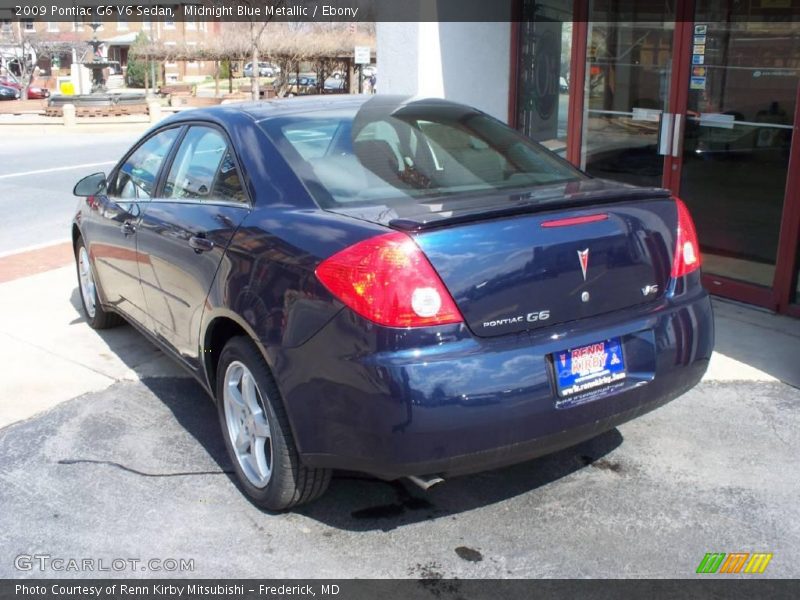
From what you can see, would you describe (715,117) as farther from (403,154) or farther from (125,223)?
(125,223)

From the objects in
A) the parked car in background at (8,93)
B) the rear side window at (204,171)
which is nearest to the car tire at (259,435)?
the rear side window at (204,171)

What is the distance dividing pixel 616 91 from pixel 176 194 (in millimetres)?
4609

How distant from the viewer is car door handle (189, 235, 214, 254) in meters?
3.71

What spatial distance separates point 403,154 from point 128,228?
1830 millimetres

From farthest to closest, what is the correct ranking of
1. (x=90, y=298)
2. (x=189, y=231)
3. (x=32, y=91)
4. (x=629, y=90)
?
1. (x=32, y=91)
2. (x=629, y=90)
3. (x=90, y=298)
4. (x=189, y=231)

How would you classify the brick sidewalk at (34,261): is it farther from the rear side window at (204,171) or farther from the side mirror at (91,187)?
the rear side window at (204,171)

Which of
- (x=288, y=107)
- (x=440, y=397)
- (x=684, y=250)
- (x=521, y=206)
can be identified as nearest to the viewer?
(x=440, y=397)

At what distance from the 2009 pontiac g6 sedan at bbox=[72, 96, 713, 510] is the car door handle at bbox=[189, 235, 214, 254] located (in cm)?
1

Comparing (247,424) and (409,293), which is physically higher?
(409,293)

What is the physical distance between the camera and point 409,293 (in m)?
2.84

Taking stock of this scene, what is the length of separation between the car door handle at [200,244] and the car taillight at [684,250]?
2.00 meters

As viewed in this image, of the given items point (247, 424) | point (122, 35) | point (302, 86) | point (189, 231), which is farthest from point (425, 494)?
point (122, 35)

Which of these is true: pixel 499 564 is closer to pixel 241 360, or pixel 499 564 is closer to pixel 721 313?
pixel 241 360

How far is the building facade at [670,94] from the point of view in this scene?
20.3 ft
